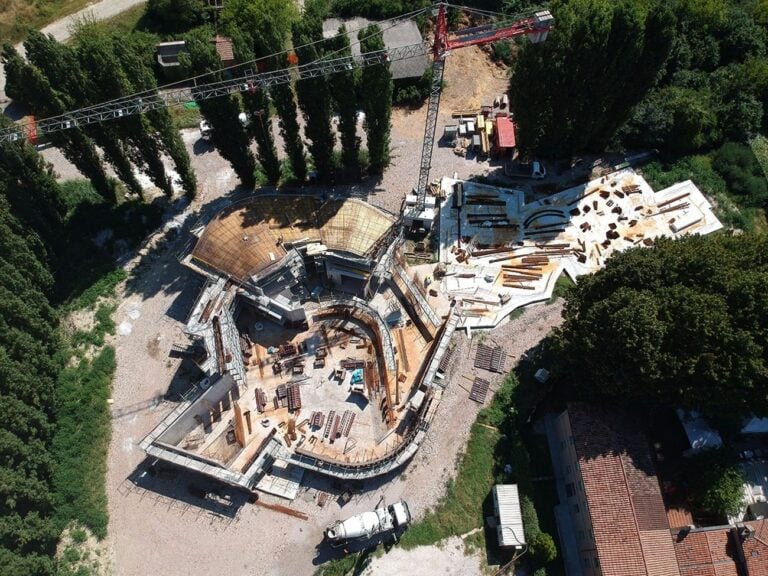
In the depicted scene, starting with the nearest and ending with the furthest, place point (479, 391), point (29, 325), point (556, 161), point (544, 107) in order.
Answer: point (29, 325) → point (479, 391) → point (544, 107) → point (556, 161)

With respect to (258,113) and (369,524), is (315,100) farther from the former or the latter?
(369,524)

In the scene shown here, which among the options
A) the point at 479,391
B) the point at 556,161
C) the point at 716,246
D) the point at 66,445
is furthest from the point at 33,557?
the point at 556,161

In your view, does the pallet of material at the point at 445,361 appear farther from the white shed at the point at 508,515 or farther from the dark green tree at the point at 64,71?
the dark green tree at the point at 64,71

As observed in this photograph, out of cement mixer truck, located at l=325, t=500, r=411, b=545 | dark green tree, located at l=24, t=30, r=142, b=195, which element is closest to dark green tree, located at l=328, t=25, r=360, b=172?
dark green tree, located at l=24, t=30, r=142, b=195

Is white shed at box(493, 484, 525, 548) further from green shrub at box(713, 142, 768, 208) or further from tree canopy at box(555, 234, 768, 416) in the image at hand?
green shrub at box(713, 142, 768, 208)

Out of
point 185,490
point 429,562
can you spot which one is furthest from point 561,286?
point 185,490

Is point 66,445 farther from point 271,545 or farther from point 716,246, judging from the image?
point 716,246
